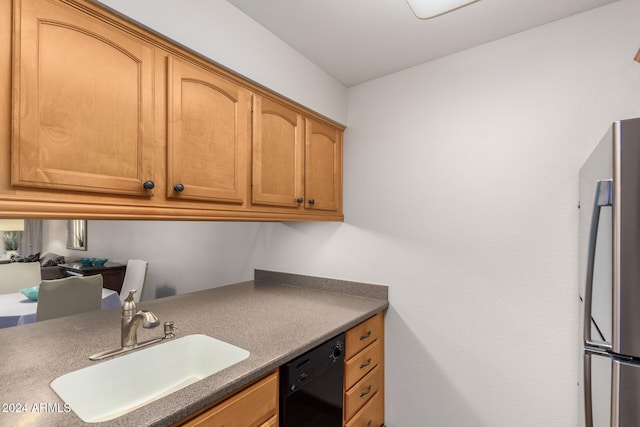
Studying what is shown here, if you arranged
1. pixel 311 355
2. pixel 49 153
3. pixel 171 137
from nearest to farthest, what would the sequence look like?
pixel 49 153, pixel 171 137, pixel 311 355

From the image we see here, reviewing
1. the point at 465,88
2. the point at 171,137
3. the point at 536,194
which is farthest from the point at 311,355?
the point at 465,88

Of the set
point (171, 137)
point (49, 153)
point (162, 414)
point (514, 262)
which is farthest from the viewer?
point (514, 262)

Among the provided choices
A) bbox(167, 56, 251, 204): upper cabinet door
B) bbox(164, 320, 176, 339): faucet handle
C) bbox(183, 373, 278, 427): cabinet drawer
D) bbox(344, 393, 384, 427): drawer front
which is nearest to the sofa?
bbox(164, 320, 176, 339): faucet handle

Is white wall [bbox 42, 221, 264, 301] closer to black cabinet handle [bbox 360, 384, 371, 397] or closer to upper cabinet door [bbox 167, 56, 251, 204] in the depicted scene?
upper cabinet door [bbox 167, 56, 251, 204]

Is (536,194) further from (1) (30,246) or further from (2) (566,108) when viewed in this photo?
(1) (30,246)

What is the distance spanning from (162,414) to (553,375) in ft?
5.47

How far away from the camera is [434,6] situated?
3.96 ft

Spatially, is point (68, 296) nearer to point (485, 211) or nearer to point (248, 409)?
point (248, 409)

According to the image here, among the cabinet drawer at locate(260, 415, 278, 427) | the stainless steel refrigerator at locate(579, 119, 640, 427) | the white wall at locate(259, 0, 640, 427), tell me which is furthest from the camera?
the white wall at locate(259, 0, 640, 427)

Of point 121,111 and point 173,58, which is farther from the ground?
point 173,58

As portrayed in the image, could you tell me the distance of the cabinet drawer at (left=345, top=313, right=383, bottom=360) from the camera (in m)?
1.59

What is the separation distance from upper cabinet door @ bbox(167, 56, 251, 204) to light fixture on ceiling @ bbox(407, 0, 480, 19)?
0.82 m

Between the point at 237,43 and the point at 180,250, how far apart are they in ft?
5.39

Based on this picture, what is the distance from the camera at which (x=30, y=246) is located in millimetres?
1919
